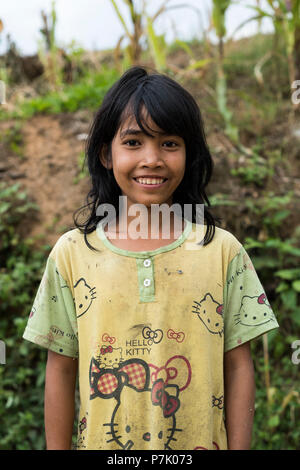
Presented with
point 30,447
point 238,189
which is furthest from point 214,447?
point 238,189

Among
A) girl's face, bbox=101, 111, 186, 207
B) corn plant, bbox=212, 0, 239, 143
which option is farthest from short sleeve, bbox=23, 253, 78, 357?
corn plant, bbox=212, 0, 239, 143

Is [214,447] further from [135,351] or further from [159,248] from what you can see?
[159,248]

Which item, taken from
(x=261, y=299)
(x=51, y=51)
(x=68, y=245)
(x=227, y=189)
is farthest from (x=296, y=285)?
(x=51, y=51)

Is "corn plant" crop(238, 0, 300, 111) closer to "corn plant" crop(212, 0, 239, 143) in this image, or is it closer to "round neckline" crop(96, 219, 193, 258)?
"corn plant" crop(212, 0, 239, 143)

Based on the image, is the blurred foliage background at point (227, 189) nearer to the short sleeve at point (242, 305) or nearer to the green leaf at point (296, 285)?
the green leaf at point (296, 285)

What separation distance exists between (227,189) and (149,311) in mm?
2250

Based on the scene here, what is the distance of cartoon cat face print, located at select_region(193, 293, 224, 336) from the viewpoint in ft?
4.74

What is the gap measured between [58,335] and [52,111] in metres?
3.27

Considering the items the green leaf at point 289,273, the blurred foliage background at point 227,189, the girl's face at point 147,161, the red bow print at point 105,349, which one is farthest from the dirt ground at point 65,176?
the red bow print at point 105,349

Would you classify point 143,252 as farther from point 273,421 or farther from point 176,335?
point 273,421

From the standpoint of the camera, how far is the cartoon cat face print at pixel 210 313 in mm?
1444

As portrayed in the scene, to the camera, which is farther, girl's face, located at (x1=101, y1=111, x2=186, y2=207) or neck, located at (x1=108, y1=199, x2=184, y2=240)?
neck, located at (x1=108, y1=199, x2=184, y2=240)

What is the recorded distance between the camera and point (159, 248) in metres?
1.48

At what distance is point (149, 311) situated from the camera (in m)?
1.42
